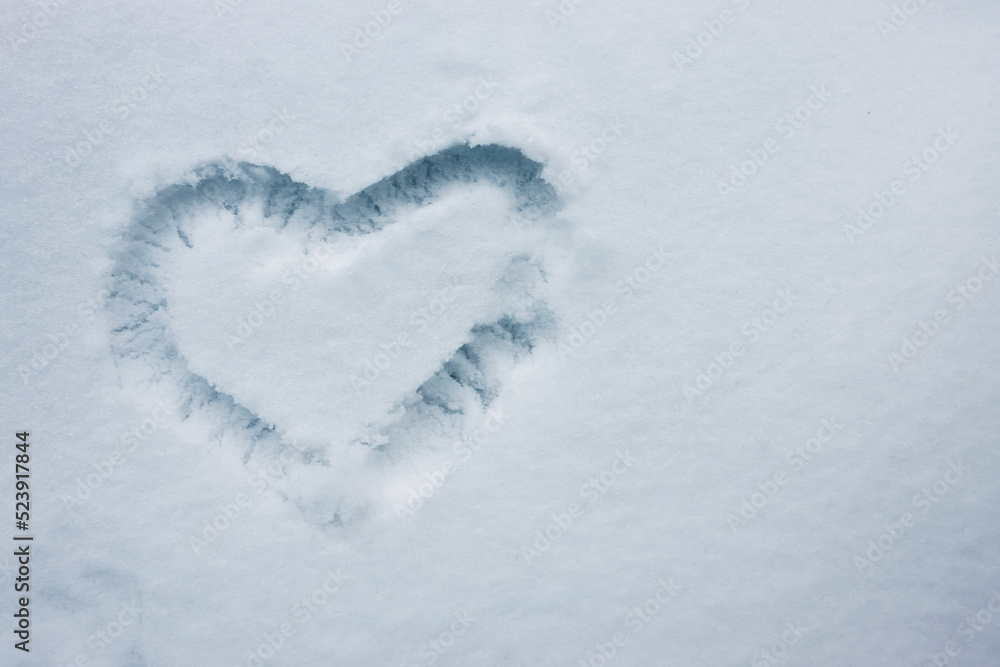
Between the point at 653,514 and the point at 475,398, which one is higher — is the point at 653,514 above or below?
below

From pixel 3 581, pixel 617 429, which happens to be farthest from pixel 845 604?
pixel 3 581

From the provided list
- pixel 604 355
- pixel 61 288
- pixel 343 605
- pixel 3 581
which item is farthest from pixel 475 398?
pixel 3 581

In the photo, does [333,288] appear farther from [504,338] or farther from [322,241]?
[504,338]

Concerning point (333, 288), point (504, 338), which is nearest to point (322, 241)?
point (333, 288)

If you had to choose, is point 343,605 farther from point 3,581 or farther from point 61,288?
point 61,288

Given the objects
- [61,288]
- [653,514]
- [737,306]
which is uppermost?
[61,288]
